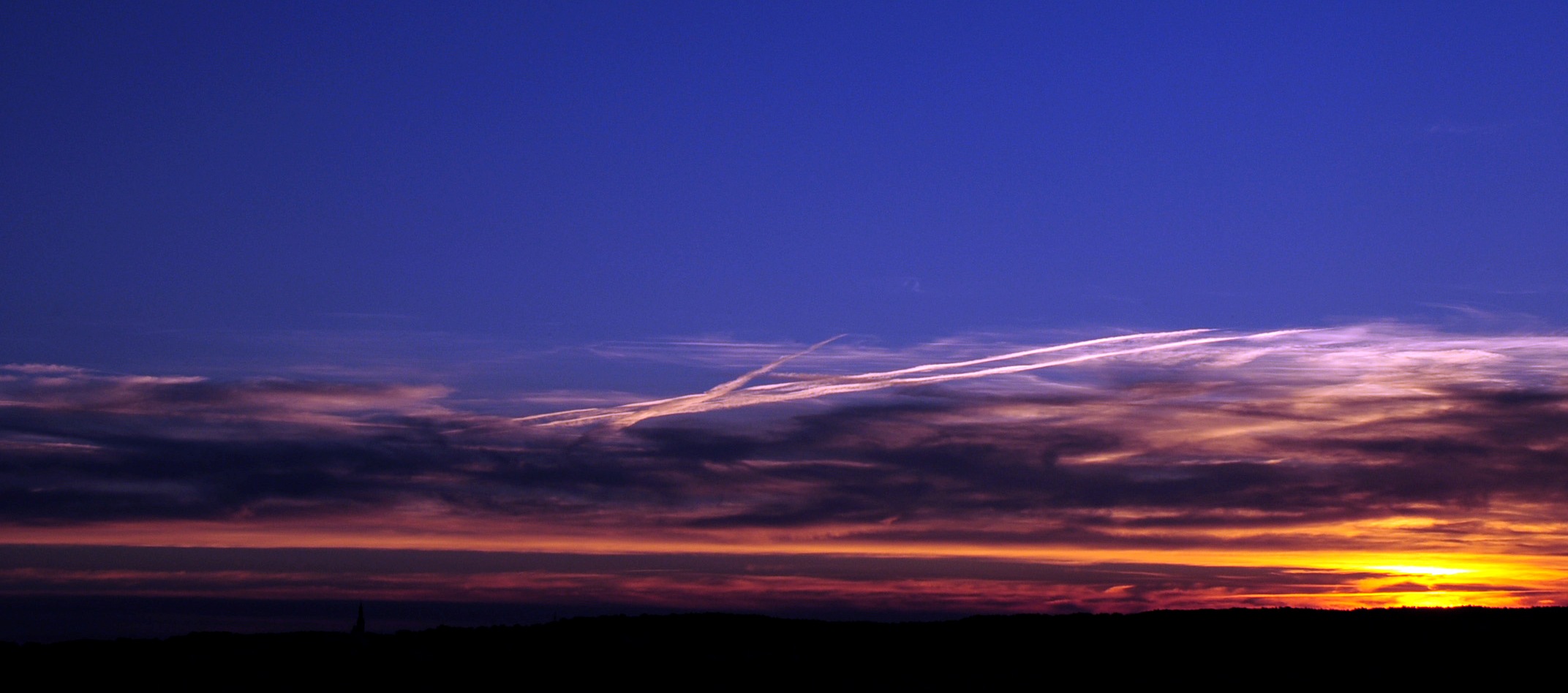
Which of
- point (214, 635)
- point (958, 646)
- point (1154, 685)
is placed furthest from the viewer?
point (214, 635)

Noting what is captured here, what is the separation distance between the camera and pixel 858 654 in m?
30.2

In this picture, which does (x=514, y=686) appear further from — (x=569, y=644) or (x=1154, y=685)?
(x=1154, y=685)

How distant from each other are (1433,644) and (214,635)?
28.4 m

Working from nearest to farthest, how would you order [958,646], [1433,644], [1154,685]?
[1154,685]
[1433,644]
[958,646]

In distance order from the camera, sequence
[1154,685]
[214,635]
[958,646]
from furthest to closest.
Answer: [214,635] < [958,646] < [1154,685]

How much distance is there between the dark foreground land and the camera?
27.4m

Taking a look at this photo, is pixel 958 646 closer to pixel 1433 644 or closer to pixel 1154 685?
pixel 1154 685

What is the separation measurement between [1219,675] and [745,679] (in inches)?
379

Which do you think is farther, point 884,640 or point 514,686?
point 884,640

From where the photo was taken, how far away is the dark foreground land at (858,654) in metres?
27.4

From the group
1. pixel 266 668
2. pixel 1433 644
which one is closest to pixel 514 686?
pixel 266 668

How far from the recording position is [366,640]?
31.9 meters

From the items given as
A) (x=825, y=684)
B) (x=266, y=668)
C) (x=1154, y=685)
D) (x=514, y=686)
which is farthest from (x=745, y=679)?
(x=266, y=668)

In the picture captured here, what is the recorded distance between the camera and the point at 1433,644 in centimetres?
2875
